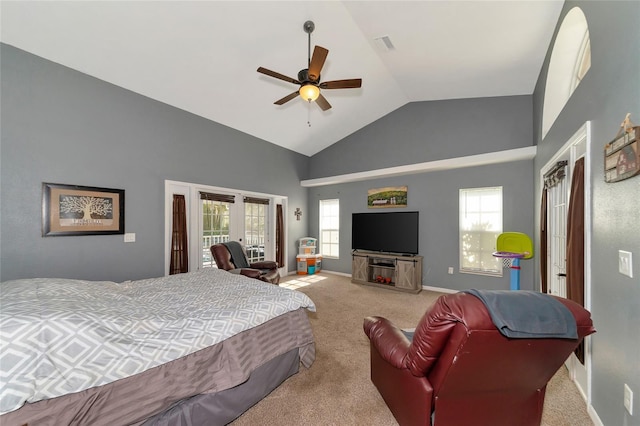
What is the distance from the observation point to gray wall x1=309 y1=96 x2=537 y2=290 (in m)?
4.30

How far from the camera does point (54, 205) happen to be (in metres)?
3.01

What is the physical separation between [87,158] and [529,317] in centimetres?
469

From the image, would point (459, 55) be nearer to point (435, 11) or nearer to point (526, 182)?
point (435, 11)

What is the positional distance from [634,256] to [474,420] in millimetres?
1214

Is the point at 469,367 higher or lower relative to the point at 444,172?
lower

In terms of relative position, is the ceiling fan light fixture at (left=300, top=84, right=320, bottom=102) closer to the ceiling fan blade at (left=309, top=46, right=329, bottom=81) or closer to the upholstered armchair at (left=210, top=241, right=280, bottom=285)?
the ceiling fan blade at (left=309, top=46, right=329, bottom=81)

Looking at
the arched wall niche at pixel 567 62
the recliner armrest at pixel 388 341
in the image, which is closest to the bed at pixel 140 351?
the recliner armrest at pixel 388 341

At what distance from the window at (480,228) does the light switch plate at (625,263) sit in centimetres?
340

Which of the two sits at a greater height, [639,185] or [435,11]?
[435,11]

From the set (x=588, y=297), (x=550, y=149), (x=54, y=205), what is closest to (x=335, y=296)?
(x=588, y=297)

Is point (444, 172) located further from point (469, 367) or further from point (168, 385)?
point (168, 385)

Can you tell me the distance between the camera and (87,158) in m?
3.28

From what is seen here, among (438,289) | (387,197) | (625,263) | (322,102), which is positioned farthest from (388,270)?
(625,263)

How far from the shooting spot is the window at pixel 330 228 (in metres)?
6.64
